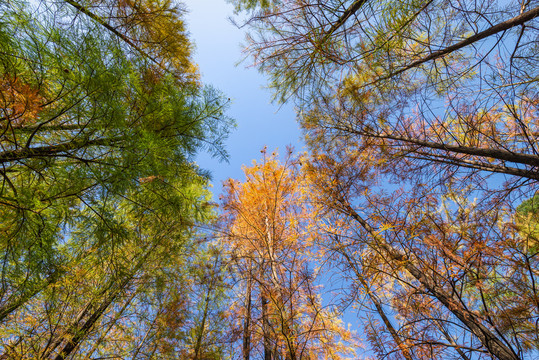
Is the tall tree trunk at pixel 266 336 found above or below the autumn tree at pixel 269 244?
below

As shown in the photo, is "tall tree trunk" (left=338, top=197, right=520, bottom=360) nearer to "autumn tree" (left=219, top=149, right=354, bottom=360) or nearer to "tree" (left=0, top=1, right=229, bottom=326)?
"autumn tree" (left=219, top=149, right=354, bottom=360)

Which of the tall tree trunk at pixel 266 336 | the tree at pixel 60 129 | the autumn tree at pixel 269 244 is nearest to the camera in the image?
the tree at pixel 60 129

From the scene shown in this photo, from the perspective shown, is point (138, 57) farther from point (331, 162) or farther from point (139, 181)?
point (331, 162)

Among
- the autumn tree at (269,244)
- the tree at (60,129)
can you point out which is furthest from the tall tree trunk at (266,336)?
the tree at (60,129)

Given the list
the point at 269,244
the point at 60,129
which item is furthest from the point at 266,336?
the point at 60,129

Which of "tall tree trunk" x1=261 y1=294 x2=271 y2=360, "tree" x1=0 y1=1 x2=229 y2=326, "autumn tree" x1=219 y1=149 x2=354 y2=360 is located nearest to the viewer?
"tree" x1=0 y1=1 x2=229 y2=326

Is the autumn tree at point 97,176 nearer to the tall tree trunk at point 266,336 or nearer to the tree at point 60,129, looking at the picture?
the tree at point 60,129

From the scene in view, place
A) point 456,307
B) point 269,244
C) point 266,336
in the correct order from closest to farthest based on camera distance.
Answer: point 456,307
point 266,336
point 269,244

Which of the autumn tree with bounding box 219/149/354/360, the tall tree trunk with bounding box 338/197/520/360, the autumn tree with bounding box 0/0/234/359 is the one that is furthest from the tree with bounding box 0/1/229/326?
the tall tree trunk with bounding box 338/197/520/360

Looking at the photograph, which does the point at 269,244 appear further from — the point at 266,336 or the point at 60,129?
the point at 60,129

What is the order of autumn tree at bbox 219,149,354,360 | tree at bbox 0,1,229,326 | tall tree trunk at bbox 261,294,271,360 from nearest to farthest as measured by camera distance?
1. tree at bbox 0,1,229,326
2. tall tree trunk at bbox 261,294,271,360
3. autumn tree at bbox 219,149,354,360

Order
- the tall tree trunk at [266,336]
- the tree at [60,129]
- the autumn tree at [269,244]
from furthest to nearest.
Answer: the autumn tree at [269,244] → the tall tree trunk at [266,336] → the tree at [60,129]

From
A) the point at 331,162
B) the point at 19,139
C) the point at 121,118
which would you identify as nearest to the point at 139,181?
the point at 121,118

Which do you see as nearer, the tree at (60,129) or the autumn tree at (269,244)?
the tree at (60,129)
